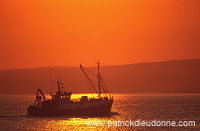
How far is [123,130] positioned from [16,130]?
75.4ft

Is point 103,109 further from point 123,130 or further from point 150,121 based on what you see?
point 123,130

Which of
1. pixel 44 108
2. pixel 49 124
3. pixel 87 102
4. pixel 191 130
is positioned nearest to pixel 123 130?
pixel 191 130

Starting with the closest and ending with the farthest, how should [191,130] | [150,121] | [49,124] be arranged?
[191,130], [49,124], [150,121]

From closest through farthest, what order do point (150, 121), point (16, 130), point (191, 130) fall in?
1. point (191, 130)
2. point (16, 130)
3. point (150, 121)

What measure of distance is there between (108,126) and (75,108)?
2836 cm

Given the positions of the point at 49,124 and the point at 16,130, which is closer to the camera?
the point at 16,130

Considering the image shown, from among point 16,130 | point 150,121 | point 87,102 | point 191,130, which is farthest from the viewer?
point 87,102

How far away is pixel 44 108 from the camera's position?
426 ft

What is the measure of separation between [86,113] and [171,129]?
37.0 meters

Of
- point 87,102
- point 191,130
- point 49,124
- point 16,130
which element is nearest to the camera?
point 191,130

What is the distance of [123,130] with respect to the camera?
9325 centimetres

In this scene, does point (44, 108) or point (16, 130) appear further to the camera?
point (44, 108)

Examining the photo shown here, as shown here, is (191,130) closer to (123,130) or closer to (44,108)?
(123,130)

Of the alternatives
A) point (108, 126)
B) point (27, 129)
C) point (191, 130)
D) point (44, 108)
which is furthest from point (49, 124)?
point (191, 130)
